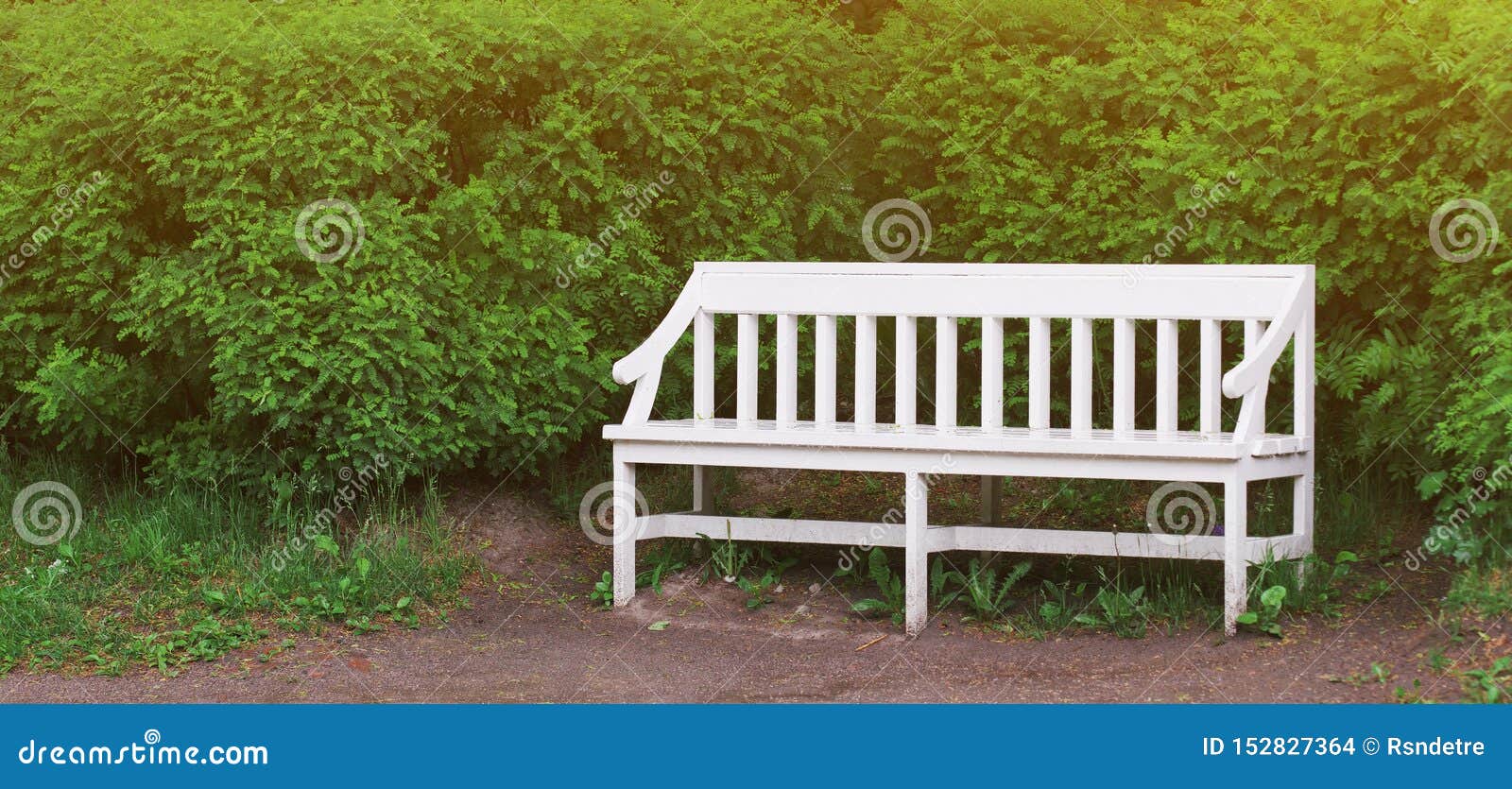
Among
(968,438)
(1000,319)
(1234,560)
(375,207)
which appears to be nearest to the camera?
(1234,560)

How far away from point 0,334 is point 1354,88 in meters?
5.71

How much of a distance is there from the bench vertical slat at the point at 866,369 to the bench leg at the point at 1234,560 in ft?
4.46

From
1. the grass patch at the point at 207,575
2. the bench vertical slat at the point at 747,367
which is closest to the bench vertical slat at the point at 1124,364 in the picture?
the bench vertical slat at the point at 747,367

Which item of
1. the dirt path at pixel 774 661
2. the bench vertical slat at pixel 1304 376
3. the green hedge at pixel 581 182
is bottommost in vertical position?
the dirt path at pixel 774 661

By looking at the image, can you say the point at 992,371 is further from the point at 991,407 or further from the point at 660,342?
the point at 660,342

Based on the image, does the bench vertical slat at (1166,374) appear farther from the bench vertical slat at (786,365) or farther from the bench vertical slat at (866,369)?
the bench vertical slat at (786,365)

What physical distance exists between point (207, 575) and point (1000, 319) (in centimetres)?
320

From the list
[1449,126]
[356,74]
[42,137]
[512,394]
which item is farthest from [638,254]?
[1449,126]

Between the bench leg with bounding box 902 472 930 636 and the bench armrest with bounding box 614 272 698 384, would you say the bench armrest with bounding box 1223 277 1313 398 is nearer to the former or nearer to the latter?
the bench leg with bounding box 902 472 930 636

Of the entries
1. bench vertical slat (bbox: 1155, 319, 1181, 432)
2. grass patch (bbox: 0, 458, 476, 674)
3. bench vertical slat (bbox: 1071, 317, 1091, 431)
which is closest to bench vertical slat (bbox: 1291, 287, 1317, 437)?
bench vertical slat (bbox: 1155, 319, 1181, 432)

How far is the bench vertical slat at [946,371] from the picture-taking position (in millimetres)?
6332

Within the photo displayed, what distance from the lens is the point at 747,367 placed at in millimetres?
6629

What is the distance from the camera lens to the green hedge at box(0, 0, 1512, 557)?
21.4ft

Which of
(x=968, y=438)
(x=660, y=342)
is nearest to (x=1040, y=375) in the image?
(x=968, y=438)
